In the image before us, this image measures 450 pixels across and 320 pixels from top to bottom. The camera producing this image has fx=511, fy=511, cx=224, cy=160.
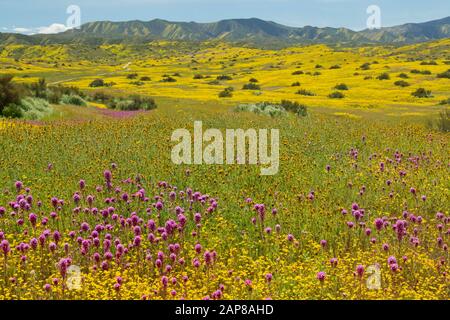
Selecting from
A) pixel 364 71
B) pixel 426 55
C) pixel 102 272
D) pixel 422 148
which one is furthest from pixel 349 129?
pixel 426 55

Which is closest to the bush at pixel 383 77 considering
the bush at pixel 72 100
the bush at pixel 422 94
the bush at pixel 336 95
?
the bush at pixel 336 95

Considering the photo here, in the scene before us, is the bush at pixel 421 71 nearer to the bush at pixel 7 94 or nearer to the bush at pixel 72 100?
the bush at pixel 72 100

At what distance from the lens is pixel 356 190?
9492 mm

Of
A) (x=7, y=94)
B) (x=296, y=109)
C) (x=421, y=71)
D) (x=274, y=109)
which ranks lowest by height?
(x=296, y=109)

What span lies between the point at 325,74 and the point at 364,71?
4149mm

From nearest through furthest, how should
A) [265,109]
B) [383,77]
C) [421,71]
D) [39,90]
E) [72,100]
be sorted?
1. [265,109]
2. [72,100]
3. [39,90]
4. [383,77]
5. [421,71]

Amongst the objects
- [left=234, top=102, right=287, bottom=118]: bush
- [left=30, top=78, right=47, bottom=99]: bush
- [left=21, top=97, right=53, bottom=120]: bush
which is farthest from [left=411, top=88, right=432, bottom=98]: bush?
[left=21, top=97, right=53, bottom=120]: bush

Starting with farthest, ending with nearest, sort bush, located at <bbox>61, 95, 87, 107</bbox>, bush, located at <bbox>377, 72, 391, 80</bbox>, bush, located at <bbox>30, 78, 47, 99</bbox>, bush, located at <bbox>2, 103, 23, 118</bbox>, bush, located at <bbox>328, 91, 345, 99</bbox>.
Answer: bush, located at <bbox>377, 72, 391, 80</bbox>
bush, located at <bbox>328, 91, 345, 99</bbox>
bush, located at <bbox>61, 95, 87, 107</bbox>
bush, located at <bbox>30, 78, 47, 99</bbox>
bush, located at <bbox>2, 103, 23, 118</bbox>

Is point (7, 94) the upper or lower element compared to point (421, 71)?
lower

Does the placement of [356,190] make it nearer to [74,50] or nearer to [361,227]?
[361,227]

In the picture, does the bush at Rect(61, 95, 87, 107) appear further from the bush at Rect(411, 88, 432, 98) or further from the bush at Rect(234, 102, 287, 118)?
the bush at Rect(411, 88, 432, 98)

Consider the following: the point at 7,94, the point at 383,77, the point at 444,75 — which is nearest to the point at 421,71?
the point at 444,75

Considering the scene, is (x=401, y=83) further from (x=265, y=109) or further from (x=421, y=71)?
(x=265, y=109)

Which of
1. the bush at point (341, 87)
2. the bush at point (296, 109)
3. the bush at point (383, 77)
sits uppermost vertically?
the bush at point (383, 77)
